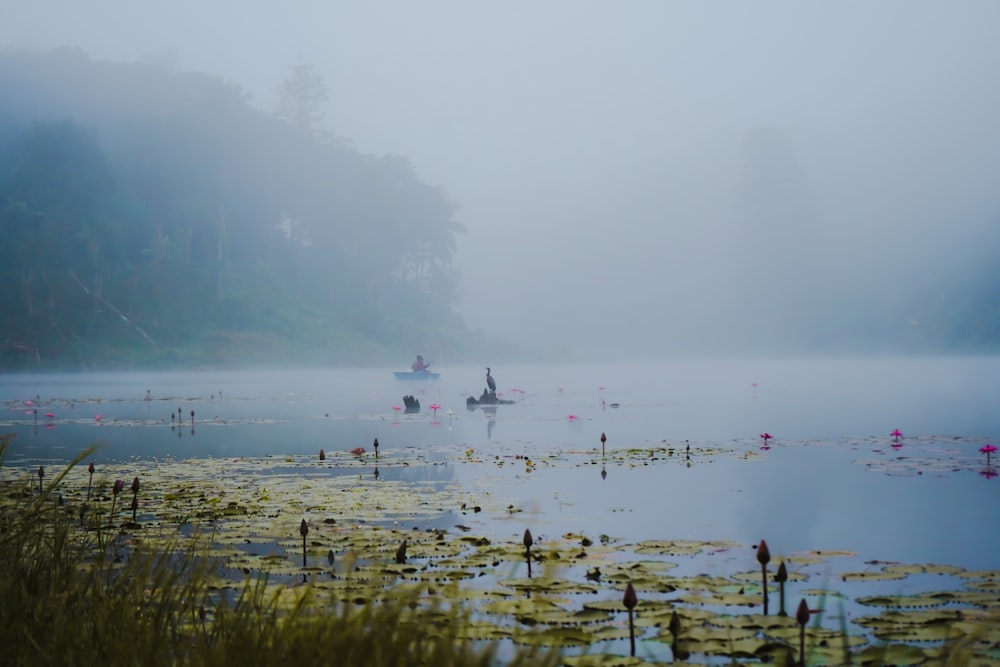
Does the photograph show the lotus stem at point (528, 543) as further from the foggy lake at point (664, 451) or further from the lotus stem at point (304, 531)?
the foggy lake at point (664, 451)

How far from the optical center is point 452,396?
49375mm

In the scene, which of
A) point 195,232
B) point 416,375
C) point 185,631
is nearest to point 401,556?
point 185,631

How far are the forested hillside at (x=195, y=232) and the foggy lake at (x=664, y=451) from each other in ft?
130

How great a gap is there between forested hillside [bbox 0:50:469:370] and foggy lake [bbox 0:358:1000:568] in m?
39.7

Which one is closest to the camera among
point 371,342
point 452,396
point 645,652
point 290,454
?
point 645,652

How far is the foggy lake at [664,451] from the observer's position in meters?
11.6

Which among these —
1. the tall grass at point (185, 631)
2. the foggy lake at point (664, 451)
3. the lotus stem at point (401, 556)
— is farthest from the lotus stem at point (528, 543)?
the foggy lake at point (664, 451)

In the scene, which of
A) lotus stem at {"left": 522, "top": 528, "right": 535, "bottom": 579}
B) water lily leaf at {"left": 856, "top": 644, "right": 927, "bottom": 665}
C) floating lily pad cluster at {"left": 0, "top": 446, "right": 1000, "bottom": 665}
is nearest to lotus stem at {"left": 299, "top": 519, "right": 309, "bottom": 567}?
floating lily pad cluster at {"left": 0, "top": 446, "right": 1000, "bottom": 665}

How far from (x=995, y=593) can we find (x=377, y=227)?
106 meters

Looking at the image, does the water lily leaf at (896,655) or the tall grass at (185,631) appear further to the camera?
the water lily leaf at (896,655)

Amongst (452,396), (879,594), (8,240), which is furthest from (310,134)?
(879,594)

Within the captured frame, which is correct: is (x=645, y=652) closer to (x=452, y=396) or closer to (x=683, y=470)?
(x=683, y=470)

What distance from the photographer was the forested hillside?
262ft

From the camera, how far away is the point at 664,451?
20.3 meters
